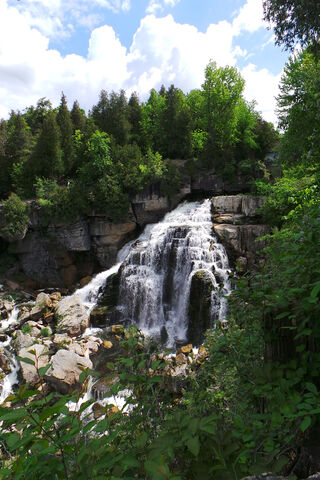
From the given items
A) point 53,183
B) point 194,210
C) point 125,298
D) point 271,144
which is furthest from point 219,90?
point 125,298

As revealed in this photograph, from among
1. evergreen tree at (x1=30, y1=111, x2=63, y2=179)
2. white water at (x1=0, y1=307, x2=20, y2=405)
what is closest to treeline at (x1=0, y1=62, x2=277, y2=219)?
evergreen tree at (x1=30, y1=111, x2=63, y2=179)

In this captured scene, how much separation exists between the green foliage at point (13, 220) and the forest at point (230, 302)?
68 cm

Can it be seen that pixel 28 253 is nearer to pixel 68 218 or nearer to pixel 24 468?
pixel 68 218

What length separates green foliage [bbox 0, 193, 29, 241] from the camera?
664 inches

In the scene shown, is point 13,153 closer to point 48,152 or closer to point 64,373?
point 48,152

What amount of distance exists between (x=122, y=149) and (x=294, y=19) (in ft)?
47.7

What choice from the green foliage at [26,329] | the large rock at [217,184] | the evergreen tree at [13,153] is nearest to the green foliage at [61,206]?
the evergreen tree at [13,153]

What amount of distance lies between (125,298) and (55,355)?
4844 mm

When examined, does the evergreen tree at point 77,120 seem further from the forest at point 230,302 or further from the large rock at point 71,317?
the large rock at point 71,317

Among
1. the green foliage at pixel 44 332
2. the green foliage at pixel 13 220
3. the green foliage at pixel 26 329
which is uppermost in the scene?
the green foliage at pixel 13 220

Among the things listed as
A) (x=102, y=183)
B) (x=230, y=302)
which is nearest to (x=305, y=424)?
(x=230, y=302)

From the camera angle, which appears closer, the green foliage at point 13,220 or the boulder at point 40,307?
the boulder at point 40,307

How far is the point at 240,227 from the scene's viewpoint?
46.3 ft

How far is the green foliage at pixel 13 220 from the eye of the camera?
55.4 feet
